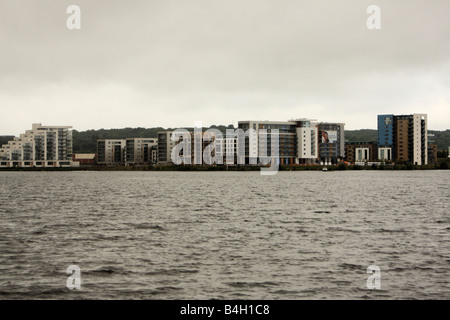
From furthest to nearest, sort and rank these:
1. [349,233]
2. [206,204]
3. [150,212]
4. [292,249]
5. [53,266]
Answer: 1. [206,204]
2. [150,212]
3. [349,233]
4. [292,249]
5. [53,266]

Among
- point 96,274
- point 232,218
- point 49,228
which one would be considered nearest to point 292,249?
point 96,274

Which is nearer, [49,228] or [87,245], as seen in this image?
[87,245]

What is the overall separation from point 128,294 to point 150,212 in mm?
39736

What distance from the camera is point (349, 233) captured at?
46.1m

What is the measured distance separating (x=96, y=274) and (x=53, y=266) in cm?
392

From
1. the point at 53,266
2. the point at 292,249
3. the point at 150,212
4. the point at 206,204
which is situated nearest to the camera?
the point at 53,266

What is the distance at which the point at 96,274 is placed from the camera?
3030 cm

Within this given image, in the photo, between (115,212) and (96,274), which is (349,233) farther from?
(115,212)

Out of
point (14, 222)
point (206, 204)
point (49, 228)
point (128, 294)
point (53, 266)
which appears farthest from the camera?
Answer: point (206, 204)

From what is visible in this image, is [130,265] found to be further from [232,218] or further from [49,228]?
[232,218]

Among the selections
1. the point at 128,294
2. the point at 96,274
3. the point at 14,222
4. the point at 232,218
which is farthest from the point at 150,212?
the point at 128,294

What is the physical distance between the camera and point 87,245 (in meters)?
40.1

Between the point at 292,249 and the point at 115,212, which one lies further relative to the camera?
the point at 115,212

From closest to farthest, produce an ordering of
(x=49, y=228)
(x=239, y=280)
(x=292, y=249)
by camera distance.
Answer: (x=239, y=280), (x=292, y=249), (x=49, y=228)
